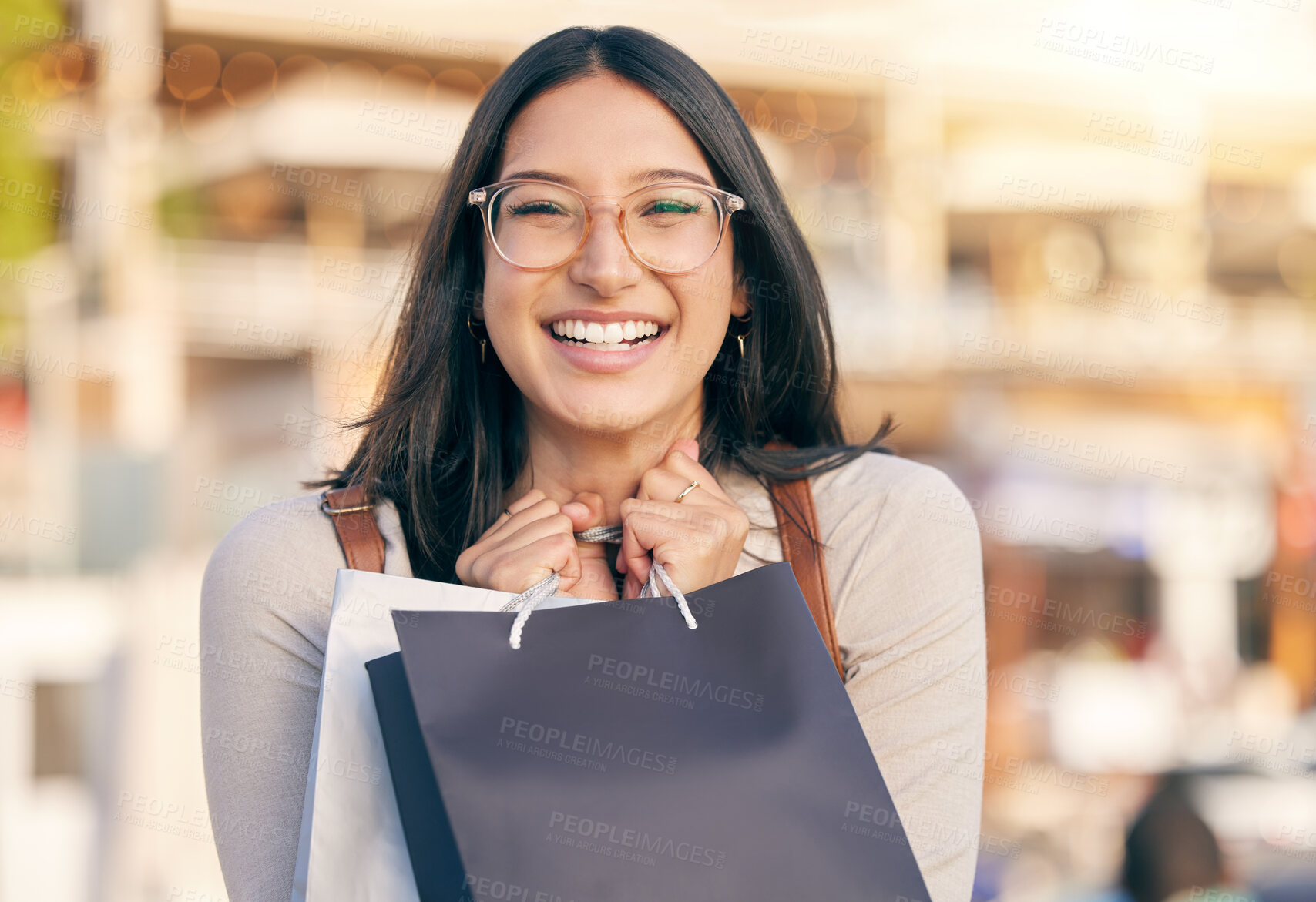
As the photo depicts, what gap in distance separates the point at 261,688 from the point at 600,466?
51cm

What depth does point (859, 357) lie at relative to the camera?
7.47 metres

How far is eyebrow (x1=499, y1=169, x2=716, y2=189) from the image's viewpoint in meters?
1.36

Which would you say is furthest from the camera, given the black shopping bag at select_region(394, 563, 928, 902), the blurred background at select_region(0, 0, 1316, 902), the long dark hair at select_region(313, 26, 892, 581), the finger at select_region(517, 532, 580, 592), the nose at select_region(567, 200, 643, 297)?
the blurred background at select_region(0, 0, 1316, 902)

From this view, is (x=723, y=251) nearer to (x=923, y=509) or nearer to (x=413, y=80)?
(x=923, y=509)

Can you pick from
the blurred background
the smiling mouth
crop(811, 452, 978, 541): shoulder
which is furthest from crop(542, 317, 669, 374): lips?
the blurred background

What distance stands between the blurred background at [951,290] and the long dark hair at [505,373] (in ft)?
14.6

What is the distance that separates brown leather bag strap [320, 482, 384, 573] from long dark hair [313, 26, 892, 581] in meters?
0.03

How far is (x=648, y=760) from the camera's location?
1.04 metres

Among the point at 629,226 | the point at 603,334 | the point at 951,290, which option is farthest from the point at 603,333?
the point at 951,290

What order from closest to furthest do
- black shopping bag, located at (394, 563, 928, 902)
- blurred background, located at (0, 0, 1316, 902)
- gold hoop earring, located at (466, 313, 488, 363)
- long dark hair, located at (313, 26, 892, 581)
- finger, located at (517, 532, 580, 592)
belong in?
1. black shopping bag, located at (394, 563, 928, 902)
2. finger, located at (517, 532, 580, 592)
3. long dark hair, located at (313, 26, 892, 581)
4. gold hoop earring, located at (466, 313, 488, 363)
5. blurred background, located at (0, 0, 1316, 902)

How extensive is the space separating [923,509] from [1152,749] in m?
6.07

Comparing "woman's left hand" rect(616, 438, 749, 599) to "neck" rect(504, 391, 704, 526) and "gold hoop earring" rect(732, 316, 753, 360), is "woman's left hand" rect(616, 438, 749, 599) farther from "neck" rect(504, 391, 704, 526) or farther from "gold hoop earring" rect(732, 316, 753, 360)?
"gold hoop earring" rect(732, 316, 753, 360)

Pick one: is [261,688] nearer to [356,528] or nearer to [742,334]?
[356,528]

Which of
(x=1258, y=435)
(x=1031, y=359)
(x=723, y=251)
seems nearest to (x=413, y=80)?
(x=1031, y=359)
